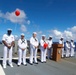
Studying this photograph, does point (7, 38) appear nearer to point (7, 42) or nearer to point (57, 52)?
point (7, 42)

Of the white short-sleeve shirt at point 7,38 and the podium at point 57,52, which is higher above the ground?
the white short-sleeve shirt at point 7,38

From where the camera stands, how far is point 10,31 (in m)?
11.5

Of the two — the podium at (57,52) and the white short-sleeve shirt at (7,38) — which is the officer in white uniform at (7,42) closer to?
the white short-sleeve shirt at (7,38)

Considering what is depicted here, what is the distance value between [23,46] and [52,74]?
10.4ft

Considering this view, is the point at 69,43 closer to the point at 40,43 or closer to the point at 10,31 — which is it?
the point at 40,43

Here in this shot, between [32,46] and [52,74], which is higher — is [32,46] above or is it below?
above

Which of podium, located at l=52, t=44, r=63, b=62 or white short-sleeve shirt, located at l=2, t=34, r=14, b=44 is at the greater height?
white short-sleeve shirt, located at l=2, t=34, r=14, b=44

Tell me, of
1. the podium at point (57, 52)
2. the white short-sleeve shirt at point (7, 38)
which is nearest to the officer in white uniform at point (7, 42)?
the white short-sleeve shirt at point (7, 38)

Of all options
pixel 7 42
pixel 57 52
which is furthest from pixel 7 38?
pixel 57 52

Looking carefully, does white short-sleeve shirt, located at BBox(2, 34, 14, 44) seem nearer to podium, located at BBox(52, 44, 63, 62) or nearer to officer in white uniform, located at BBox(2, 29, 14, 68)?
officer in white uniform, located at BBox(2, 29, 14, 68)

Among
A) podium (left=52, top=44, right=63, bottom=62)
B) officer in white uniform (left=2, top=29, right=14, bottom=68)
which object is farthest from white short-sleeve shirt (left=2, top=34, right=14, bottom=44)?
podium (left=52, top=44, right=63, bottom=62)

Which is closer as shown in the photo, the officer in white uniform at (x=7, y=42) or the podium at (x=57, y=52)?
the officer in white uniform at (x=7, y=42)

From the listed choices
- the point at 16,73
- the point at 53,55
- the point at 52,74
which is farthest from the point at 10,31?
the point at 53,55

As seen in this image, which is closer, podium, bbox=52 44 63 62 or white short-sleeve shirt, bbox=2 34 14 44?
white short-sleeve shirt, bbox=2 34 14 44
